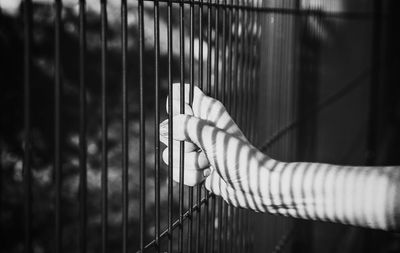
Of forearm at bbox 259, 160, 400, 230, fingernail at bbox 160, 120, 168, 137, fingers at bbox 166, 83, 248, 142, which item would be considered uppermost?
fingers at bbox 166, 83, 248, 142

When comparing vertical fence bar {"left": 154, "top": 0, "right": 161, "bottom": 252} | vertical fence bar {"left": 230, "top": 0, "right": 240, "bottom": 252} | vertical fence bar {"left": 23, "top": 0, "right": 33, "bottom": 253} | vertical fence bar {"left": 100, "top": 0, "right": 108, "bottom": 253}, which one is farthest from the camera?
vertical fence bar {"left": 230, "top": 0, "right": 240, "bottom": 252}

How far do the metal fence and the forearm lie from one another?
0.22 m

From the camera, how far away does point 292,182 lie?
2.48ft

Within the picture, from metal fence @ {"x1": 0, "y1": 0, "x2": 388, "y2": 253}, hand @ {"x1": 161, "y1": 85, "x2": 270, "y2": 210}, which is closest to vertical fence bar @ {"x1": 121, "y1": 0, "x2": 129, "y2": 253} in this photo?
metal fence @ {"x1": 0, "y1": 0, "x2": 388, "y2": 253}

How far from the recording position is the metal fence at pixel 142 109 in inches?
24.6

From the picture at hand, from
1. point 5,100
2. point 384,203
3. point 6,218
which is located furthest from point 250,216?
point 6,218

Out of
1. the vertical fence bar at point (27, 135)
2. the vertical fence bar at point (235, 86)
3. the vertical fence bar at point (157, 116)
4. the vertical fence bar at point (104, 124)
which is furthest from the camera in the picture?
the vertical fence bar at point (235, 86)

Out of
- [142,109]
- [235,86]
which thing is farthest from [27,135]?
[235,86]

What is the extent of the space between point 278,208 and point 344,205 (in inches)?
4.6

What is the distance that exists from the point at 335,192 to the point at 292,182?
67 mm

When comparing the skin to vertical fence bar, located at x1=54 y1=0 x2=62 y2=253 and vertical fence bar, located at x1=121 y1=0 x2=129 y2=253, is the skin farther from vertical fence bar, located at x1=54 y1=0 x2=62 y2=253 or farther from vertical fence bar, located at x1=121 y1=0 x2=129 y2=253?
vertical fence bar, located at x1=54 y1=0 x2=62 y2=253

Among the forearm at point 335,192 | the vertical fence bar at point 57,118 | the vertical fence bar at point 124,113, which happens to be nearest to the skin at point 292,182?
the forearm at point 335,192

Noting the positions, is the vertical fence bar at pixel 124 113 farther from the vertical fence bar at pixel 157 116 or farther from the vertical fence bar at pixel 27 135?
the vertical fence bar at pixel 27 135

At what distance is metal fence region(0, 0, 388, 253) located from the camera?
626mm
